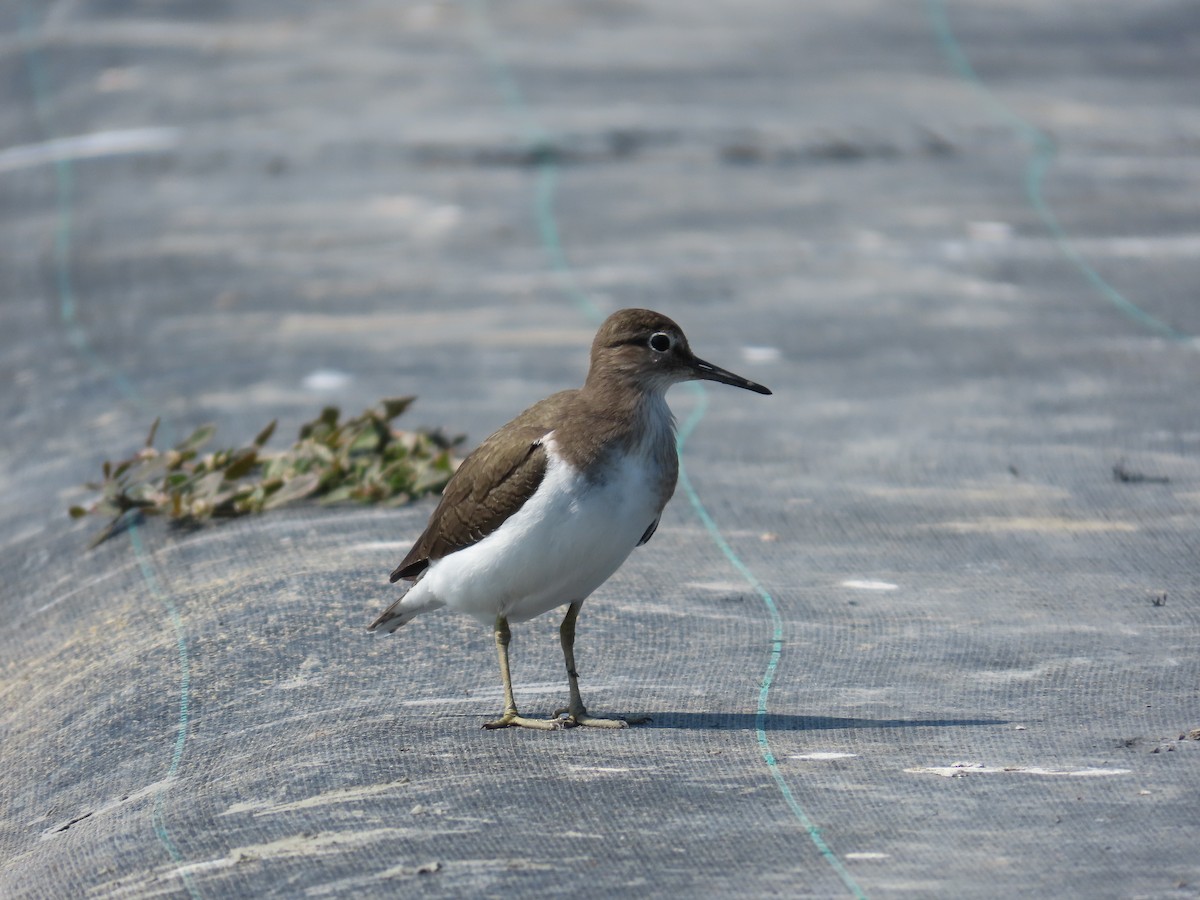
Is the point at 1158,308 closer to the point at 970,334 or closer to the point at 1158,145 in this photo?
the point at 970,334

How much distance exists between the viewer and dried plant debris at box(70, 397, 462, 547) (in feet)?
23.9

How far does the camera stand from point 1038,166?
11977mm

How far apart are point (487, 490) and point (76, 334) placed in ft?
18.1

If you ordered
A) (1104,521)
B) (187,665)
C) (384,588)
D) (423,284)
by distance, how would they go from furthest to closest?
(423,284) < (1104,521) < (384,588) < (187,665)

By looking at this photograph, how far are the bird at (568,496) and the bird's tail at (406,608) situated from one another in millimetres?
11

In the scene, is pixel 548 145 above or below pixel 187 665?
above

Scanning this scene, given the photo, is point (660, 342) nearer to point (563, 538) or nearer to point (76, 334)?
point (563, 538)

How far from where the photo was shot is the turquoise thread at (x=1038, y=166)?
9523 millimetres

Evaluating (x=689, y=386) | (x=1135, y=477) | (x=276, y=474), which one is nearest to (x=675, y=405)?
(x=689, y=386)

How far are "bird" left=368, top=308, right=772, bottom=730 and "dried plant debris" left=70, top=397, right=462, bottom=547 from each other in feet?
6.18

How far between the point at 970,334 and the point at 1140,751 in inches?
191

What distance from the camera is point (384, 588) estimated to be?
6383 millimetres

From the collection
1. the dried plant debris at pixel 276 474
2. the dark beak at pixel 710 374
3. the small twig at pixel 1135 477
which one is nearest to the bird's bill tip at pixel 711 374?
the dark beak at pixel 710 374

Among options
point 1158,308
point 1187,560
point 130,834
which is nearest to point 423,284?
point 1158,308
